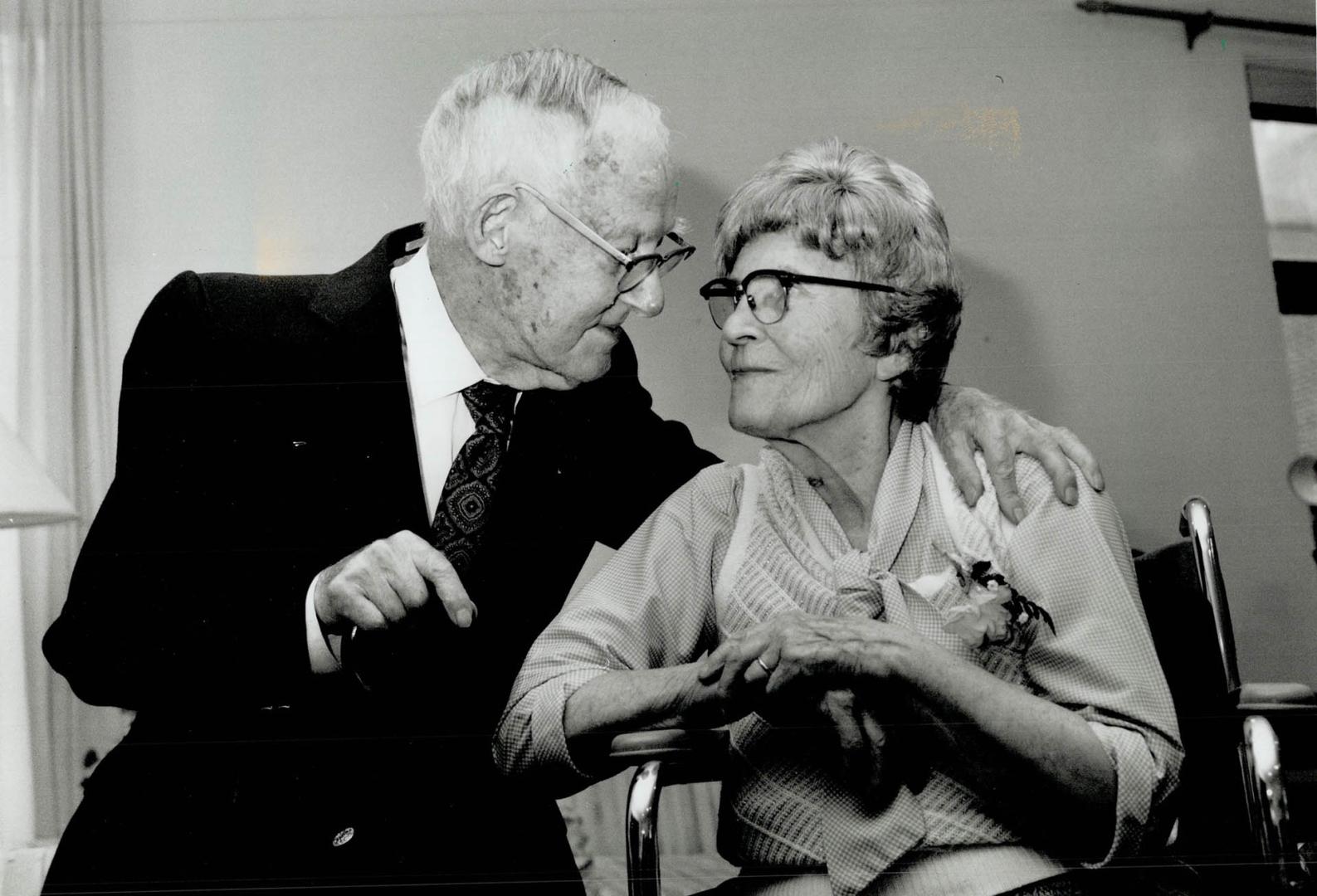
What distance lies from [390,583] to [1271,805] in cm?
91

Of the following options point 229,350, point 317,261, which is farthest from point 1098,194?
point 229,350

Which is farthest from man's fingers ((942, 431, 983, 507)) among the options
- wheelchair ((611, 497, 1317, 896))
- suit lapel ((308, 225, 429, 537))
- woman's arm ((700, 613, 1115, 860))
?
suit lapel ((308, 225, 429, 537))

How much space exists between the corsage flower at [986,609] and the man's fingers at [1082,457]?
0.15 metres

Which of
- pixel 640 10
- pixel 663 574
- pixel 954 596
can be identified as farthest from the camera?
pixel 640 10

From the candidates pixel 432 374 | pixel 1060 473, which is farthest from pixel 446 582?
pixel 1060 473

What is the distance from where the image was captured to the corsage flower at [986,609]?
1048 millimetres

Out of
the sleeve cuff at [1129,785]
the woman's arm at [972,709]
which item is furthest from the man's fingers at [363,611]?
the sleeve cuff at [1129,785]

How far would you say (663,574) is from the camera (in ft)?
4.02

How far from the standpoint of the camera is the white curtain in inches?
58.2

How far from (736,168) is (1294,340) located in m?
0.94

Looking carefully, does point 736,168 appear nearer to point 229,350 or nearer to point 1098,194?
point 1098,194

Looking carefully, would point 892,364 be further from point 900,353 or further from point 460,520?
point 460,520

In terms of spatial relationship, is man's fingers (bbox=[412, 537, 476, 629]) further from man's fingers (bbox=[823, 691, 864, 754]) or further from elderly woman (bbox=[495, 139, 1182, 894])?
man's fingers (bbox=[823, 691, 864, 754])

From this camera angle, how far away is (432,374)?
1.41 meters
